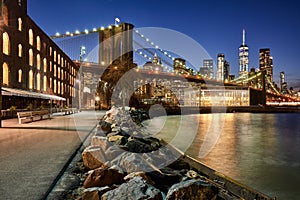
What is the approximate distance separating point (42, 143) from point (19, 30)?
2283 centimetres

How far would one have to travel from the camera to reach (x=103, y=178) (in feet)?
12.8

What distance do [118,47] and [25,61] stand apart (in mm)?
10053

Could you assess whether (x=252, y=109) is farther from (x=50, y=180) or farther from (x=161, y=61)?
(x=50, y=180)

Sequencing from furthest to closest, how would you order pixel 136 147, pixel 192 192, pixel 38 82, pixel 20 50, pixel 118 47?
pixel 38 82 < pixel 118 47 < pixel 20 50 < pixel 136 147 < pixel 192 192

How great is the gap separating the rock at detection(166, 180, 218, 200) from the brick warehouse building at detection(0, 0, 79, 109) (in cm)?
1648

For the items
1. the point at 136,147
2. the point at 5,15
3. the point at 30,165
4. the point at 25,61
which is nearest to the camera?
the point at 30,165

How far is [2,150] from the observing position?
6.27 meters

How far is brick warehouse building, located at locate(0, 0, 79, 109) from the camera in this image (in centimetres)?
2394

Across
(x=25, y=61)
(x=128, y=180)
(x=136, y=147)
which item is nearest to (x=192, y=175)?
(x=128, y=180)

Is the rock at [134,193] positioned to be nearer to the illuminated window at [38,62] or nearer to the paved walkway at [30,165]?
the paved walkway at [30,165]

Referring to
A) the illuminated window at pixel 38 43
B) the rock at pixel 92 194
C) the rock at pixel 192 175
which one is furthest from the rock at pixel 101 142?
the illuminated window at pixel 38 43

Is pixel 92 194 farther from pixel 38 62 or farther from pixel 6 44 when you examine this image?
pixel 38 62

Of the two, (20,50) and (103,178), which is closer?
(103,178)

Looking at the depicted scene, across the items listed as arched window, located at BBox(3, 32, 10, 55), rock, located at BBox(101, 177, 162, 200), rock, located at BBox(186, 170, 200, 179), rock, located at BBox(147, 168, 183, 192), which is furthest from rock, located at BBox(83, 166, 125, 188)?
arched window, located at BBox(3, 32, 10, 55)
